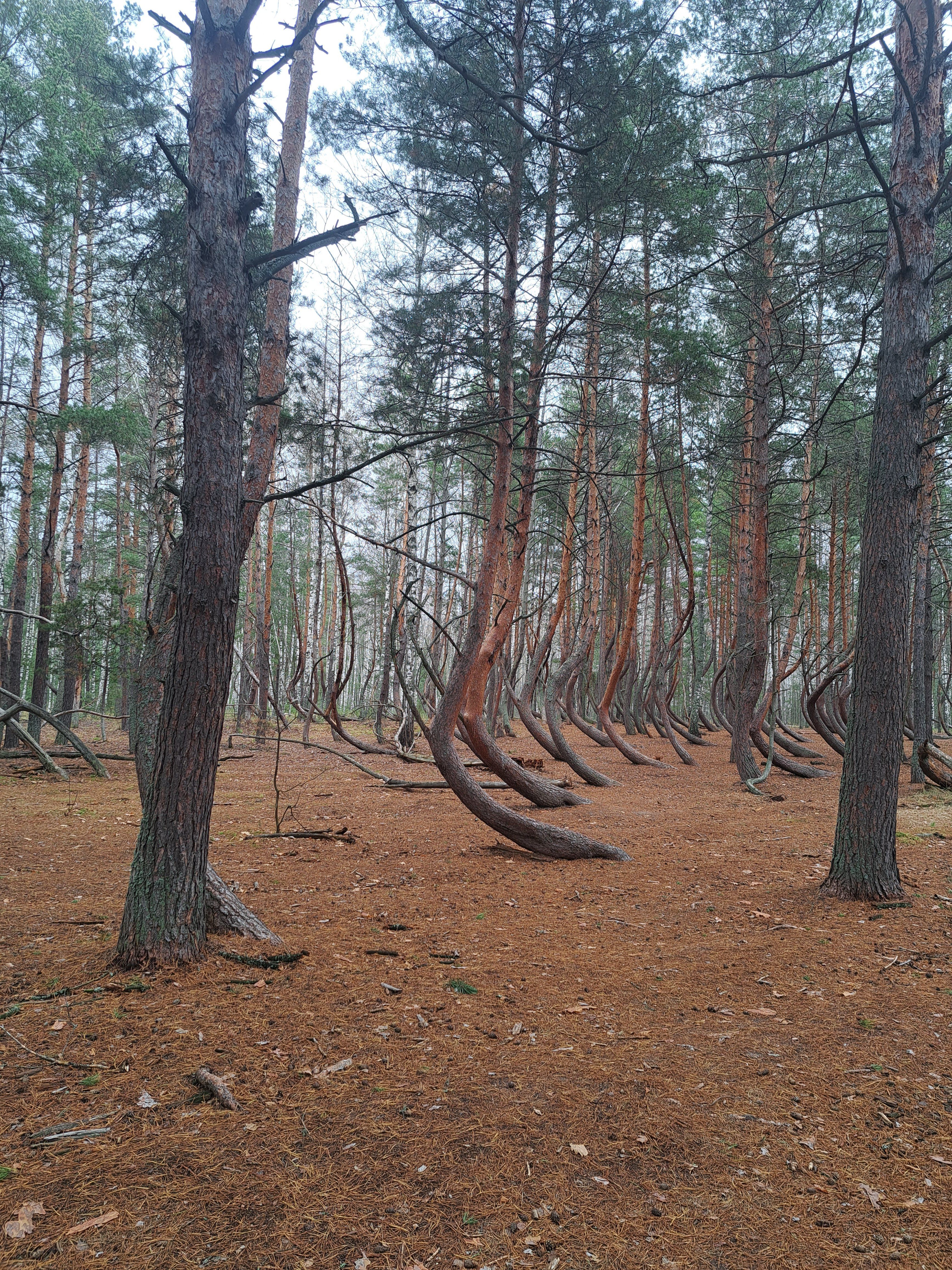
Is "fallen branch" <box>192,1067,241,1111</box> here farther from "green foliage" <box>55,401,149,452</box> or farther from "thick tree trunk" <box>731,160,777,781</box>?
"green foliage" <box>55,401,149,452</box>

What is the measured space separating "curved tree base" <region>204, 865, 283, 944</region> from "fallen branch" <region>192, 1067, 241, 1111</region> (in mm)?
1291

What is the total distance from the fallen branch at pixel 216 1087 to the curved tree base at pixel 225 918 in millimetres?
1291

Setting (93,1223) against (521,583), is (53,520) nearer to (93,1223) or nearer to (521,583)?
(521,583)

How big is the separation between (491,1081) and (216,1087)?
1.00 m

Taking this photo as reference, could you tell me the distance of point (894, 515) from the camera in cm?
501

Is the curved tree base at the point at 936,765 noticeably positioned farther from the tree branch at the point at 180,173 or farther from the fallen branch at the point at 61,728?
the fallen branch at the point at 61,728

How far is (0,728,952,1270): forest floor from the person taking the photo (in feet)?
6.42

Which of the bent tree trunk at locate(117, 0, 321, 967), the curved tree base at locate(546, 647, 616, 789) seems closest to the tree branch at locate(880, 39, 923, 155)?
the bent tree trunk at locate(117, 0, 321, 967)

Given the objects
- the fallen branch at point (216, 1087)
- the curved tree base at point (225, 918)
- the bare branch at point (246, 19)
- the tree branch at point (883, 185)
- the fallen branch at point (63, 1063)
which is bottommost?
the fallen branch at point (63, 1063)

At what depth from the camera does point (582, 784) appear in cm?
1161

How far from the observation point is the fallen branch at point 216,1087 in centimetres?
247

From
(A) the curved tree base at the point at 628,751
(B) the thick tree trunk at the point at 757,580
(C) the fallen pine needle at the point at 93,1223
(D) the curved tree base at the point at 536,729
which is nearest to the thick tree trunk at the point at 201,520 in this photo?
(C) the fallen pine needle at the point at 93,1223

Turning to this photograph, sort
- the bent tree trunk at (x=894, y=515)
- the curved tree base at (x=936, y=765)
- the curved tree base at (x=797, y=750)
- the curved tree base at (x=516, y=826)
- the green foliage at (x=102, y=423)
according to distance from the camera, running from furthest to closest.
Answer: the curved tree base at (x=797, y=750) < the green foliage at (x=102, y=423) < the curved tree base at (x=936, y=765) < the curved tree base at (x=516, y=826) < the bent tree trunk at (x=894, y=515)

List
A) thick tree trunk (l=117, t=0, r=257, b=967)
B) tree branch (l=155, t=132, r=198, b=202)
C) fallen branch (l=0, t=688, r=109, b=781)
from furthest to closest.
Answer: fallen branch (l=0, t=688, r=109, b=781), thick tree trunk (l=117, t=0, r=257, b=967), tree branch (l=155, t=132, r=198, b=202)
